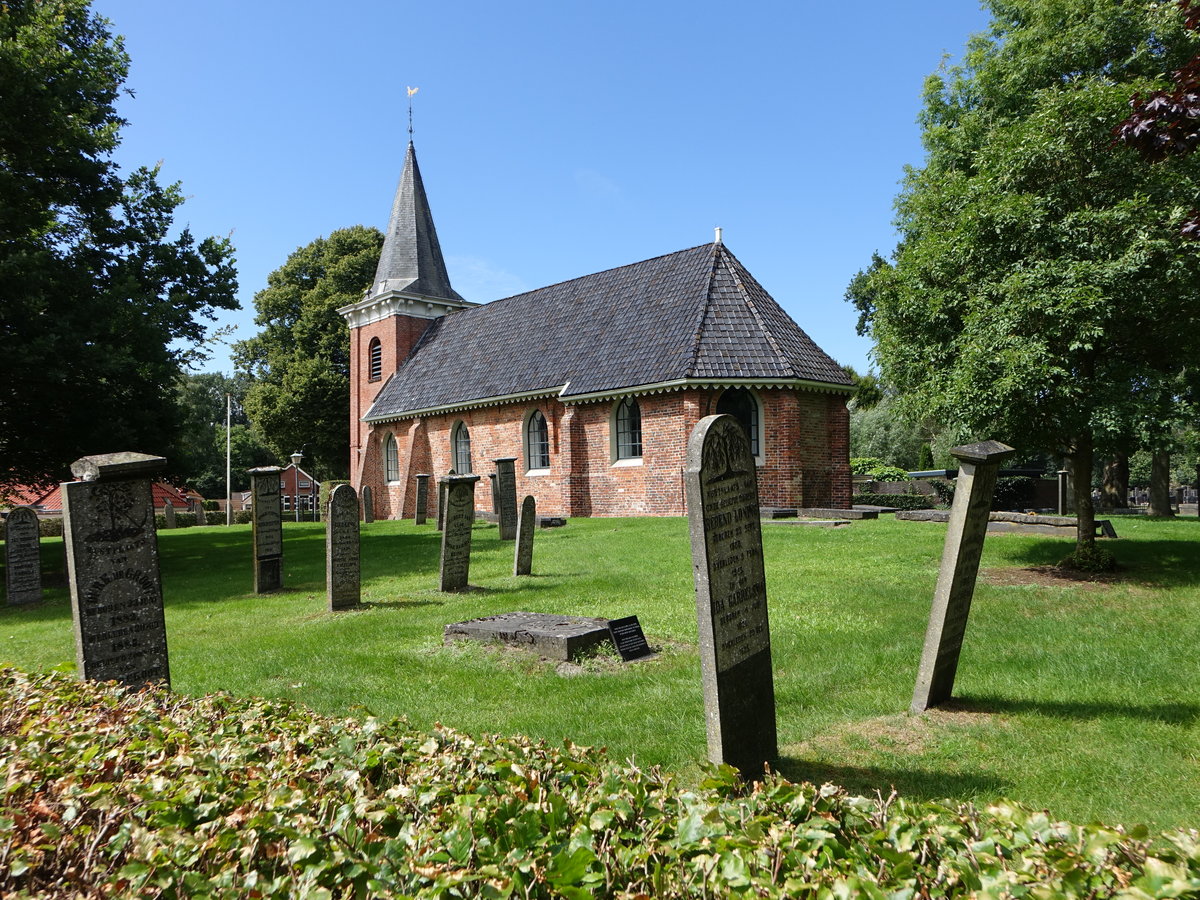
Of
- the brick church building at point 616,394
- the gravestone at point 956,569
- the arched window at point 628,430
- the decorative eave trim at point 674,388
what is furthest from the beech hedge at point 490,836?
the arched window at point 628,430

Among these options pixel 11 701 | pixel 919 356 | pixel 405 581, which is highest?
pixel 919 356

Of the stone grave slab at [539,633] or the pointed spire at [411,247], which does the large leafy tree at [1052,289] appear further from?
the pointed spire at [411,247]

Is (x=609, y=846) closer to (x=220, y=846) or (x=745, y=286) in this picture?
(x=220, y=846)

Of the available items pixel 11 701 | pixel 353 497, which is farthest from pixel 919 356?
pixel 11 701

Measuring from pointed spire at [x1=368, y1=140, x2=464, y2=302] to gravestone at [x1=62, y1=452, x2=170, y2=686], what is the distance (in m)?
33.2

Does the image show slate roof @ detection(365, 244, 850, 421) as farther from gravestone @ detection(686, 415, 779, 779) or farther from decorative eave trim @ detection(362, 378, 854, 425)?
gravestone @ detection(686, 415, 779, 779)

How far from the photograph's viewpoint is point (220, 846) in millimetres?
2506

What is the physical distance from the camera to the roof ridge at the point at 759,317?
22844 millimetres

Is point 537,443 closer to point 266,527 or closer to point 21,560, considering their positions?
point 266,527

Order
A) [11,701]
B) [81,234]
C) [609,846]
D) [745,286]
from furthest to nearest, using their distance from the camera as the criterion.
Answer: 1. [745,286]
2. [81,234]
3. [11,701]
4. [609,846]

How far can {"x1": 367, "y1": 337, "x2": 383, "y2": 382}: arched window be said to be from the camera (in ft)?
129

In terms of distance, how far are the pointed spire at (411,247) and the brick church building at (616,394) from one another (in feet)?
10.1

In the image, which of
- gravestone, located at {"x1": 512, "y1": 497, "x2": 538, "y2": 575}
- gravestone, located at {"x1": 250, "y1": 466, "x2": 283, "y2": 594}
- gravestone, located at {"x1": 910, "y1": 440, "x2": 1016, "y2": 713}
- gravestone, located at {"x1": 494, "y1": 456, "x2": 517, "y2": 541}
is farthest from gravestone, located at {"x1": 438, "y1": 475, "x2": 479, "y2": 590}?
gravestone, located at {"x1": 910, "y1": 440, "x2": 1016, "y2": 713}

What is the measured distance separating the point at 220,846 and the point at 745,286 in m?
24.9
